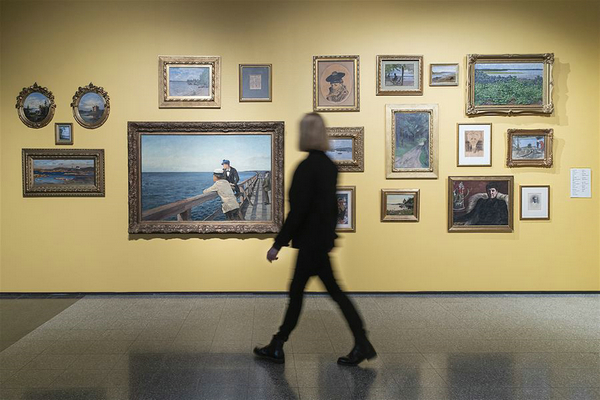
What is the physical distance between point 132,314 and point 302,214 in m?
2.71

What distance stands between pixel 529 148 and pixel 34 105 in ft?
20.5

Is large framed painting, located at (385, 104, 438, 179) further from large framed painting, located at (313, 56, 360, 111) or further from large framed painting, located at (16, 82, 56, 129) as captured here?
large framed painting, located at (16, 82, 56, 129)

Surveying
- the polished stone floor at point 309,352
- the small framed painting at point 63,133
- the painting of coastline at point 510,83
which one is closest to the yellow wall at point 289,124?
the small framed painting at point 63,133

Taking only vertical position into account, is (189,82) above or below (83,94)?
above

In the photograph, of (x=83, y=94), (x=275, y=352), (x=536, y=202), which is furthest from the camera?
(x=536, y=202)

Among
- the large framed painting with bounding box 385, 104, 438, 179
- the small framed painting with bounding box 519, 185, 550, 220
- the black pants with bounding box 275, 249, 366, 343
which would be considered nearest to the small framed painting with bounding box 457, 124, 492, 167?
the large framed painting with bounding box 385, 104, 438, 179

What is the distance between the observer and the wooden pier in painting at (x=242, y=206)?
237 inches

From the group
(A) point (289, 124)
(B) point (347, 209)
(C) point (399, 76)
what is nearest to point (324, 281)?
(B) point (347, 209)

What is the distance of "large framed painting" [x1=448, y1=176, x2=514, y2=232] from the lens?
6023 mm

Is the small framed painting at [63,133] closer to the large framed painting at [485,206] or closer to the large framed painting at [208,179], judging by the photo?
the large framed painting at [208,179]

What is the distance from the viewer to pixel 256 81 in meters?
5.98

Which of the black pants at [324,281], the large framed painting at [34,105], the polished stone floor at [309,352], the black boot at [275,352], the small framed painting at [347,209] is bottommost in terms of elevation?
the polished stone floor at [309,352]

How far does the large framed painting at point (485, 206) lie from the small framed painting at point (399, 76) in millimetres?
1424

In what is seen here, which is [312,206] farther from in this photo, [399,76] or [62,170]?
[62,170]
